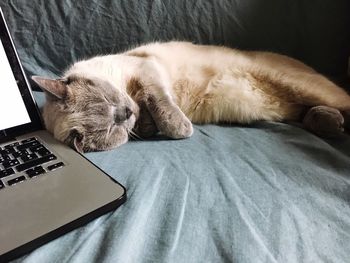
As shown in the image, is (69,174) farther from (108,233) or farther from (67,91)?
(67,91)

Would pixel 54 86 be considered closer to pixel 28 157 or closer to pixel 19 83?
pixel 19 83

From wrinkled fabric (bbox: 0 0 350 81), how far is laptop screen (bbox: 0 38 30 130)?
345mm

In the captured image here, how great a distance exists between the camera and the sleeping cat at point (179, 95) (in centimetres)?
110

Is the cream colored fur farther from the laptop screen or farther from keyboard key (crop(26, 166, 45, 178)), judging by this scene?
keyboard key (crop(26, 166, 45, 178))

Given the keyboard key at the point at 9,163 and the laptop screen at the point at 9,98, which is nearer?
the keyboard key at the point at 9,163

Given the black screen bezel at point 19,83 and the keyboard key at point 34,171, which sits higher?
the black screen bezel at point 19,83

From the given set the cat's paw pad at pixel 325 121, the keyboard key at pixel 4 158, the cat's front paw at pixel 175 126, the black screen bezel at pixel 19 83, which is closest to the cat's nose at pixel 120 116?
the cat's front paw at pixel 175 126

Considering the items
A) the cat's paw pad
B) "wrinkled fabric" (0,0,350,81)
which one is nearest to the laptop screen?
"wrinkled fabric" (0,0,350,81)

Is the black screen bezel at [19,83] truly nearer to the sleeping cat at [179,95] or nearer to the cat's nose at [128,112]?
the sleeping cat at [179,95]

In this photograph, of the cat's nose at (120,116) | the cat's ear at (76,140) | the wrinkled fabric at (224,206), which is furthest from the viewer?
the cat's nose at (120,116)

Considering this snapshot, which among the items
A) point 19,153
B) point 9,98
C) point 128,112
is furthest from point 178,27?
point 19,153

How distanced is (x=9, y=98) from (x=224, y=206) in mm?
679

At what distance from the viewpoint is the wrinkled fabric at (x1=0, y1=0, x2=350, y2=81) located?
139 cm

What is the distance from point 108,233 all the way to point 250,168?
38 centimetres
